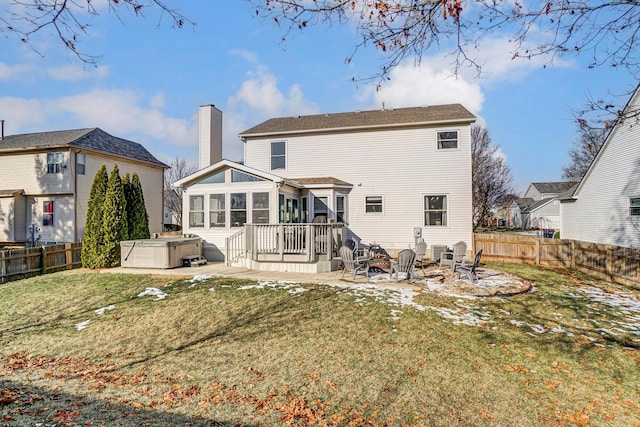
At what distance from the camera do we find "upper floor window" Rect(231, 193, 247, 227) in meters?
13.2

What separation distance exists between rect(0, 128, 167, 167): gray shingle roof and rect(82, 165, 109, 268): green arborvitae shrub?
6.40 metres

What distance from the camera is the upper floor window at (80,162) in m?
17.6

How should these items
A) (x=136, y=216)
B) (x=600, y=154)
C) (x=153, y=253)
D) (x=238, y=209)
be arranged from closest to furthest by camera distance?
(x=153, y=253)
(x=238, y=209)
(x=136, y=216)
(x=600, y=154)

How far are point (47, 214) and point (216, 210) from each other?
11.3 m

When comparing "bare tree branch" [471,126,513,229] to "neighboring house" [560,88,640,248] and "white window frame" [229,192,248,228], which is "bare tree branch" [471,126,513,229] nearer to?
"neighboring house" [560,88,640,248]

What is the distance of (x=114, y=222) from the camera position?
500 inches

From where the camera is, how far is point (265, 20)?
12.2 feet

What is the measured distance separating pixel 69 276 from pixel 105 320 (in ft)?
17.8

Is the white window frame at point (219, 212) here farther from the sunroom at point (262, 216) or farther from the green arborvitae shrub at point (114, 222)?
the green arborvitae shrub at point (114, 222)

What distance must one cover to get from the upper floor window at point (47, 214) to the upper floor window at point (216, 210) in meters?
10.8

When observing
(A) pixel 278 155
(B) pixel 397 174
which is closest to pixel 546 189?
(B) pixel 397 174

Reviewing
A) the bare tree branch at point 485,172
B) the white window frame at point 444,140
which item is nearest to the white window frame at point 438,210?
the white window frame at point 444,140

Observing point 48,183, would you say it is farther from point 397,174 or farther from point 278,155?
point 397,174

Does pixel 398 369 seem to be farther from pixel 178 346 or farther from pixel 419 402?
pixel 178 346
